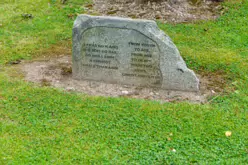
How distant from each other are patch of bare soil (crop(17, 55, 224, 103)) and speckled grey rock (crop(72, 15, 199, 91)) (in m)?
0.13

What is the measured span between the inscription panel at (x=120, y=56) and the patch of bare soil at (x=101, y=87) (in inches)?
6.0

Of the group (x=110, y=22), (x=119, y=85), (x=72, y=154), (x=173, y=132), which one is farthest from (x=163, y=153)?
(x=110, y=22)

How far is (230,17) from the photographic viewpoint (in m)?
8.74

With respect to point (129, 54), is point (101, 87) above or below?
below

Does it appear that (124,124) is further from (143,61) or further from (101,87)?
(143,61)

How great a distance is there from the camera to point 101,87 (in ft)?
20.2

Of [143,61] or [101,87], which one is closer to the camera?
[143,61]

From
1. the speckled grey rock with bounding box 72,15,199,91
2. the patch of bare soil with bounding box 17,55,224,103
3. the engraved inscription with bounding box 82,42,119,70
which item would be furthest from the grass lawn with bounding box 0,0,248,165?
the engraved inscription with bounding box 82,42,119,70

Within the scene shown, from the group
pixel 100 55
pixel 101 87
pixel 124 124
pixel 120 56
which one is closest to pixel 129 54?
pixel 120 56

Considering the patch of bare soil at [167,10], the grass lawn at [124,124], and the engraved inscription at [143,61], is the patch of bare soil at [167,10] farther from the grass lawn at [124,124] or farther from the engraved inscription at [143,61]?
the engraved inscription at [143,61]

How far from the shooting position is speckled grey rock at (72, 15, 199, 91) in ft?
19.4

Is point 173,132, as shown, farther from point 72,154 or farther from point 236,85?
point 236,85

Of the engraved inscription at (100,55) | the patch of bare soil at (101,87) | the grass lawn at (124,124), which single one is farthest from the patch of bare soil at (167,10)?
the engraved inscription at (100,55)

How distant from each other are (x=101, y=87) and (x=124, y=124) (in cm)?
115
